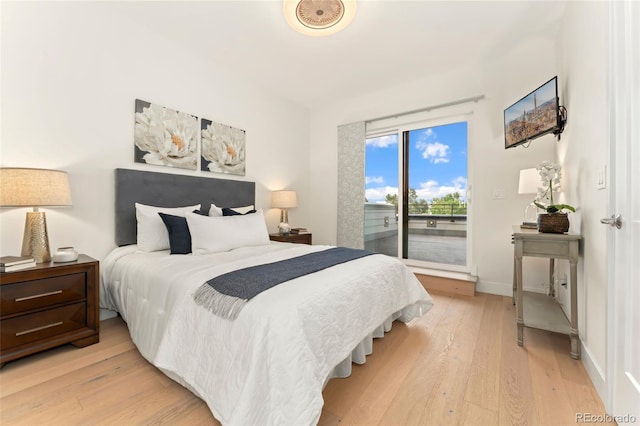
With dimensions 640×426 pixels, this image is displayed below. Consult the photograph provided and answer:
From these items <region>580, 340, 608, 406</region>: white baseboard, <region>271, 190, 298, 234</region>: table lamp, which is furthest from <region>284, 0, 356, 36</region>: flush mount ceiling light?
<region>580, 340, 608, 406</region>: white baseboard

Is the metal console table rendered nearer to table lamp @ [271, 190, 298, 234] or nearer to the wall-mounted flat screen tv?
the wall-mounted flat screen tv

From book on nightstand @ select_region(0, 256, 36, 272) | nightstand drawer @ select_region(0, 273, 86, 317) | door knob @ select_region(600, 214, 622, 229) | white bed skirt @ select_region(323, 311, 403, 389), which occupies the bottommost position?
white bed skirt @ select_region(323, 311, 403, 389)

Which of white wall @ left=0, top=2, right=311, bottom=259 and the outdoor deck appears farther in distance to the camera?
the outdoor deck

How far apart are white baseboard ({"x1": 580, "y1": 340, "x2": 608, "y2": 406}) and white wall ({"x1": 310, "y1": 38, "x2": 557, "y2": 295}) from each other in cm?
142

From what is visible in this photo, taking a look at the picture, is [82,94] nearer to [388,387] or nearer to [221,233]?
Result: [221,233]

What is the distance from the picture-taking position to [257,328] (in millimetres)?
1132

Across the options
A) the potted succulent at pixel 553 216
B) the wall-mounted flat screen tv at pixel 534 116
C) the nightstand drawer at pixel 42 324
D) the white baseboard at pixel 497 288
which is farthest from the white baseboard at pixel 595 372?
the nightstand drawer at pixel 42 324

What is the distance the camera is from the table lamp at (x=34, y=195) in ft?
5.73

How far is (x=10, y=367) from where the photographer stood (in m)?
1.68

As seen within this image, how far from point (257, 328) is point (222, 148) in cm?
269

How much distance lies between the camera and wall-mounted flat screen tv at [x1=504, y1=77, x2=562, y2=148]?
2.20 meters

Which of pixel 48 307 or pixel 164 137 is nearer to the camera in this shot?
pixel 48 307

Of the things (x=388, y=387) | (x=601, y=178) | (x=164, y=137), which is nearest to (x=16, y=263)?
(x=164, y=137)

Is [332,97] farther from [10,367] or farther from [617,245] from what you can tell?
[10,367]
